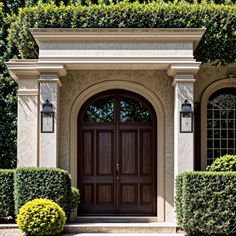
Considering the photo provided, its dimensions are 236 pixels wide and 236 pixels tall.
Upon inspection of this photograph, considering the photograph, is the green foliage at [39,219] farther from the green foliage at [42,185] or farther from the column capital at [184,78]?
the column capital at [184,78]

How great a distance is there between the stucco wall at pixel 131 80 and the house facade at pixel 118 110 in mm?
24

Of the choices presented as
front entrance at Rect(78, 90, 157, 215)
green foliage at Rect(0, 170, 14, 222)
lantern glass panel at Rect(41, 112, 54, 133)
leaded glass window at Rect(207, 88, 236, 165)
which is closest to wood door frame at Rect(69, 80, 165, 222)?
front entrance at Rect(78, 90, 157, 215)

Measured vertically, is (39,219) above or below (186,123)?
below

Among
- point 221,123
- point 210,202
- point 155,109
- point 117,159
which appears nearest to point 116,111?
point 155,109

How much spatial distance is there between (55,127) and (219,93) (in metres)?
4.73

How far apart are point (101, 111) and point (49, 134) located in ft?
5.91

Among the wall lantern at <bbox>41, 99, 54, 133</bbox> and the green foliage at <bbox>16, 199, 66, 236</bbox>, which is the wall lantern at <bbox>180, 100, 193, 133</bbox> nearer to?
the wall lantern at <bbox>41, 99, 54, 133</bbox>

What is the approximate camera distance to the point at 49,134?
1237 centimetres

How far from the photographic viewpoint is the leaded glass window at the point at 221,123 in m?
14.4

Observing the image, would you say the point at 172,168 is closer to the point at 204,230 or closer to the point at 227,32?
the point at 204,230

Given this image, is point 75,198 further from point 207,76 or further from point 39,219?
point 207,76

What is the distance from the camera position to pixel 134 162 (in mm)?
13523

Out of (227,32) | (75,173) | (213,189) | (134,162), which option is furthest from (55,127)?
(227,32)

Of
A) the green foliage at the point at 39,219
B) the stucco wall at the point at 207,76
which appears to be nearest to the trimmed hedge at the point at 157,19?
the stucco wall at the point at 207,76
